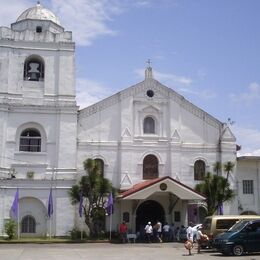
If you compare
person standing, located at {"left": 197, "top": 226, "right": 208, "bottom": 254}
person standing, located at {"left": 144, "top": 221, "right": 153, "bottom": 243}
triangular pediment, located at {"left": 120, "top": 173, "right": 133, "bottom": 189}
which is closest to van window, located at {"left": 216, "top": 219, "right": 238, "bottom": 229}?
person standing, located at {"left": 197, "top": 226, "right": 208, "bottom": 254}

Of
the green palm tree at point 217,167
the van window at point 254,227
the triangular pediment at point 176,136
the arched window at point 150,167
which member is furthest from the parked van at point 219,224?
the triangular pediment at point 176,136

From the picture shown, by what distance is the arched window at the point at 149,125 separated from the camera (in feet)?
122

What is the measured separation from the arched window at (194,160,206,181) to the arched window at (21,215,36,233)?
484 inches

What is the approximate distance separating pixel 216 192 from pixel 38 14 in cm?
1858

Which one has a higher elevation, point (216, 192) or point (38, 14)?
Result: point (38, 14)

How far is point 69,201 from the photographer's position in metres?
33.8

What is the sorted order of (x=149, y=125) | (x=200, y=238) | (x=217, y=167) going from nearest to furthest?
1. (x=200, y=238)
2. (x=217, y=167)
3. (x=149, y=125)

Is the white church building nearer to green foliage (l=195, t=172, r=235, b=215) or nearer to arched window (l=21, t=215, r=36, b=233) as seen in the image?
arched window (l=21, t=215, r=36, b=233)

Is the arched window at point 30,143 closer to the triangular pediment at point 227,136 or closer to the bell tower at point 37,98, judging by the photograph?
the bell tower at point 37,98

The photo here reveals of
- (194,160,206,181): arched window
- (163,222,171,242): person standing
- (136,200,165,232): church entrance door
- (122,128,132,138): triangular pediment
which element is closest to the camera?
(163,222,171,242): person standing

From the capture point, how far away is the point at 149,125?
37.2 metres

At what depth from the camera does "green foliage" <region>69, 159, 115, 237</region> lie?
3231cm

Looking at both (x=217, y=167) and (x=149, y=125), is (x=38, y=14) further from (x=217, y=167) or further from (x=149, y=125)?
(x=217, y=167)

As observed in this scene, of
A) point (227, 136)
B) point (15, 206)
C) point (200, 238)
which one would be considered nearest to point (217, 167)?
point (227, 136)
